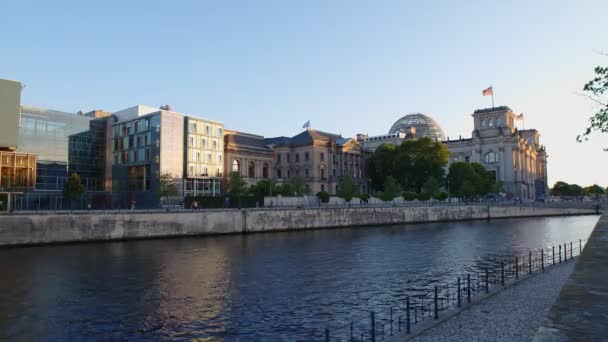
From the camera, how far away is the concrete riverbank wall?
4931 cm

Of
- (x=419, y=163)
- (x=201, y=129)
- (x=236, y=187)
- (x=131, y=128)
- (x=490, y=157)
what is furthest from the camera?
(x=490, y=157)

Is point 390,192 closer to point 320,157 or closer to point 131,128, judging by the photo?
point 320,157

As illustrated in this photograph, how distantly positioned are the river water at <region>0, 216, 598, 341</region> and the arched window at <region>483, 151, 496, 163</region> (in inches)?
5091

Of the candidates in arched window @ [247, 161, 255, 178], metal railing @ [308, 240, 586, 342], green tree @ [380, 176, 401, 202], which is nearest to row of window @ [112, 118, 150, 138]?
arched window @ [247, 161, 255, 178]

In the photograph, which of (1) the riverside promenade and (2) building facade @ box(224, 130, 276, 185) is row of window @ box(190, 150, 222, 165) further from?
(1) the riverside promenade

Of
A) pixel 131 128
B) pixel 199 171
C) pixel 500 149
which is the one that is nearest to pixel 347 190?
pixel 199 171

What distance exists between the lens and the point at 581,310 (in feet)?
35.2

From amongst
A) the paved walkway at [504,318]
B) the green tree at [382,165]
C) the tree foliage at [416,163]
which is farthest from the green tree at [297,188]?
the paved walkway at [504,318]

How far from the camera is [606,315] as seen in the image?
10430 mm

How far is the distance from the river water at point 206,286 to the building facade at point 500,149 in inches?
4964

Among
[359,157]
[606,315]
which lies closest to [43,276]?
[606,315]

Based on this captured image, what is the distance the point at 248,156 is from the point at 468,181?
2298 inches

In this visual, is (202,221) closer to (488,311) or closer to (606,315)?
(488,311)

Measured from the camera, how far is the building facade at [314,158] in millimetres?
128500
